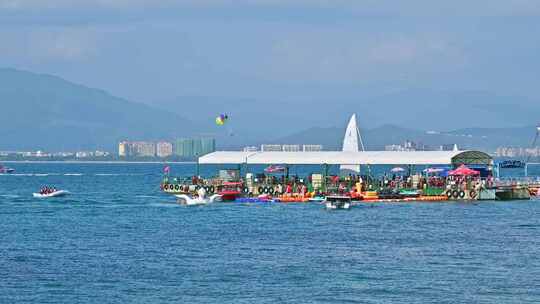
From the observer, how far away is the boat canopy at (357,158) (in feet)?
425

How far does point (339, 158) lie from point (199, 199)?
17.9m

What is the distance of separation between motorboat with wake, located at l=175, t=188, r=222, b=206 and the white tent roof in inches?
417

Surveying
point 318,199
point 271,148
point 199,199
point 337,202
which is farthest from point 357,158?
point 271,148

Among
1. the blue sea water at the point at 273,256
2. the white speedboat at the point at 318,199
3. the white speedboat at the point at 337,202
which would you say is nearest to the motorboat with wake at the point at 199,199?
the blue sea water at the point at 273,256

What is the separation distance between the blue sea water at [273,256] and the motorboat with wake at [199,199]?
9.14 metres

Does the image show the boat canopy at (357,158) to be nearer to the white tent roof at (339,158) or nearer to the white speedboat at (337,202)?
the white tent roof at (339,158)

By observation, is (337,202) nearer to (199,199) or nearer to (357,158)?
(199,199)

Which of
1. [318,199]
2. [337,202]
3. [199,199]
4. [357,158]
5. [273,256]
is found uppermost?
[357,158]

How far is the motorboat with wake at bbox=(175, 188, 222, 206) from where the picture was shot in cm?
12400

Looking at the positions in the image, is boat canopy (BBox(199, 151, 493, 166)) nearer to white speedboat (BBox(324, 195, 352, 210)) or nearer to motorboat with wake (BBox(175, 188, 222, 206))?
motorboat with wake (BBox(175, 188, 222, 206))

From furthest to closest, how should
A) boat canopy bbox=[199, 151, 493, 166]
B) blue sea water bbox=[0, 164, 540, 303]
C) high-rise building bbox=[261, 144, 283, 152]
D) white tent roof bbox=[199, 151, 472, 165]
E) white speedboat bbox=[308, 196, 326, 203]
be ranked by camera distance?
high-rise building bbox=[261, 144, 283, 152]
white tent roof bbox=[199, 151, 472, 165]
boat canopy bbox=[199, 151, 493, 166]
white speedboat bbox=[308, 196, 326, 203]
blue sea water bbox=[0, 164, 540, 303]

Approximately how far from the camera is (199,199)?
124 metres

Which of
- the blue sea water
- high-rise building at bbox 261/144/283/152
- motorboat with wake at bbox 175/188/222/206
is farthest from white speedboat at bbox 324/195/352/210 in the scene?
high-rise building at bbox 261/144/283/152

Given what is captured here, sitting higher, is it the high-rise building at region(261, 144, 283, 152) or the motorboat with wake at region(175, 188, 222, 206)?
the high-rise building at region(261, 144, 283, 152)
